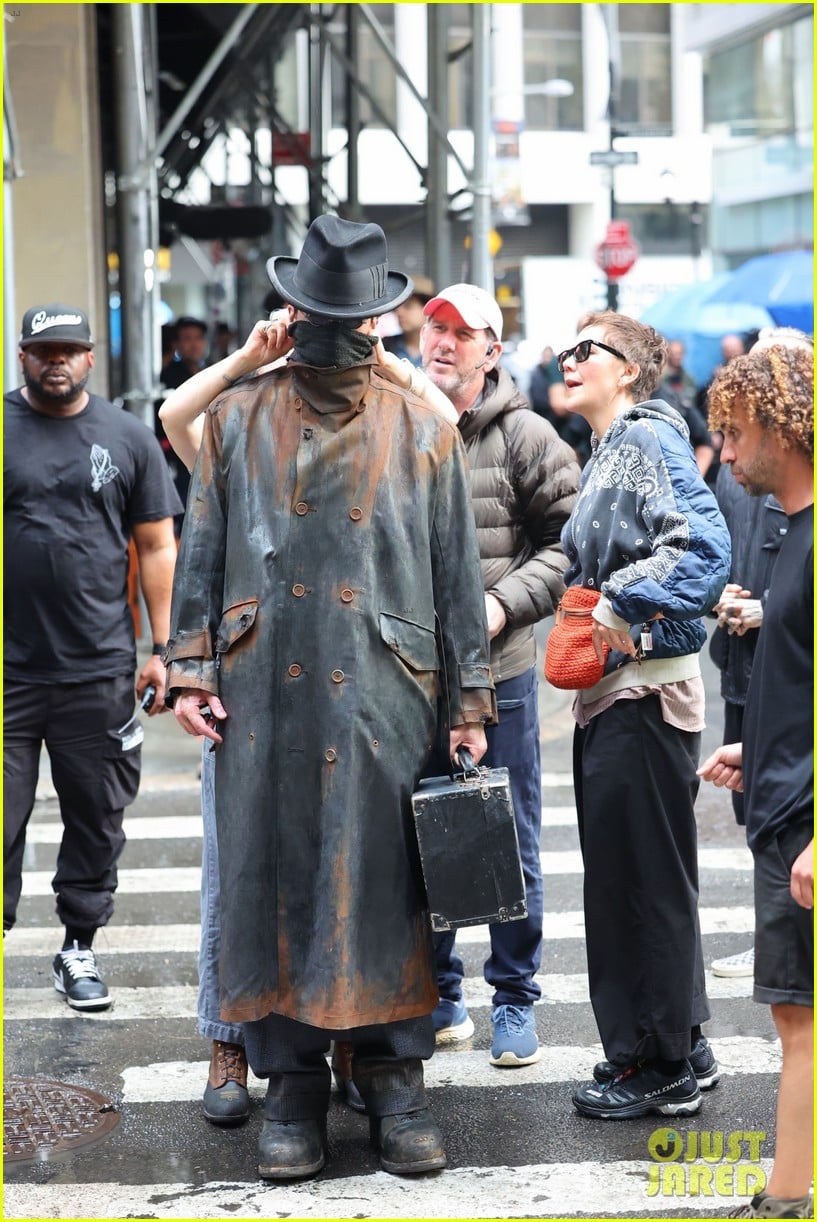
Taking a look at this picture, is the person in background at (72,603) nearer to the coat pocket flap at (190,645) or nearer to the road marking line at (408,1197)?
the coat pocket flap at (190,645)

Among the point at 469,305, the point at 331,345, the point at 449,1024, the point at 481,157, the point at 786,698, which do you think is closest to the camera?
the point at 786,698

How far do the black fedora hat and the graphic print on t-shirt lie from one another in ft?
5.14

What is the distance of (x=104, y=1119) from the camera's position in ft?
15.9

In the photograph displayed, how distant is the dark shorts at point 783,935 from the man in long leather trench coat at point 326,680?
0.93 metres

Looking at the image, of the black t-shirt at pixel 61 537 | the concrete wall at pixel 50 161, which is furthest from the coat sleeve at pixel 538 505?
the concrete wall at pixel 50 161

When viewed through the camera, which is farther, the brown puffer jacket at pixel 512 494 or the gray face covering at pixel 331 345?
the brown puffer jacket at pixel 512 494

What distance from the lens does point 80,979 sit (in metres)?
5.89

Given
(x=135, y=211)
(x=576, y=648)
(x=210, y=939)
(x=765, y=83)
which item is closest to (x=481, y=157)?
(x=135, y=211)

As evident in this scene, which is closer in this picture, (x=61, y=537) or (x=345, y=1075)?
(x=345, y=1075)

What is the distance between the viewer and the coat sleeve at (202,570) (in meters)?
4.41

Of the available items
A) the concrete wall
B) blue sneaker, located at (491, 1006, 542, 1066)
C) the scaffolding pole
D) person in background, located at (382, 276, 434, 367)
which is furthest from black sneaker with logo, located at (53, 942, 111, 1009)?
the concrete wall

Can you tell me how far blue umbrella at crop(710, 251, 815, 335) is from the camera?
25391 millimetres

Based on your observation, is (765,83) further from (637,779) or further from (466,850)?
(466,850)

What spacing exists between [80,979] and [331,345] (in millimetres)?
2665
